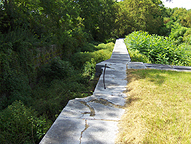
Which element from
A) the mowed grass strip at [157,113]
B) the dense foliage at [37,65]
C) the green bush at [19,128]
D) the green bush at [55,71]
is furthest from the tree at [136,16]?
the green bush at [19,128]

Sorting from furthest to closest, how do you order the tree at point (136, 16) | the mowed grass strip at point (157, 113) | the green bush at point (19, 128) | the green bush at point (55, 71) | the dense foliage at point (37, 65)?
1. the tree at point (136, 16)
2. the green bush at point (55, 71)
3. the dense foliage at point (37, 65)
4. the green bush at point (19, 128)
5. the mowed grass strip at point (157, 113)

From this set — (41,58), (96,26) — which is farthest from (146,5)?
(41,58)

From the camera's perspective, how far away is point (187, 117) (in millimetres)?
2342

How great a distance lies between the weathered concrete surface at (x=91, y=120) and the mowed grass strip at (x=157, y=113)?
0.15m

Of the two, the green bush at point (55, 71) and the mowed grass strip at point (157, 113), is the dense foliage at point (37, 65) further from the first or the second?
the mowed grass strip at point (157, 113)

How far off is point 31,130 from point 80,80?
9.56ft

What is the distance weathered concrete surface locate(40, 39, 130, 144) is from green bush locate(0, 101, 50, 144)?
0.45 m

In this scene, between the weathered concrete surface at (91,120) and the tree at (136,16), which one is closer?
the weathered concrete surface at (91,120)

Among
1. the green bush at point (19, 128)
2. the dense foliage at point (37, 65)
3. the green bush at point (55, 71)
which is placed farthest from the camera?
the green bush at point (55, 71)

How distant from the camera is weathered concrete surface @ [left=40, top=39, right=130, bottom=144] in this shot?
1.98m

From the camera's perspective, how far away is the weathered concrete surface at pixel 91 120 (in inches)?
78.0

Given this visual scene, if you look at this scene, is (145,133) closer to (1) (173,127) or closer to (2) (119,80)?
(1) (173,127)

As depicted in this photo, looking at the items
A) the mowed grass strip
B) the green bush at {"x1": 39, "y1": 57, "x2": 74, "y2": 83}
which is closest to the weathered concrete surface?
the mowed grass strip

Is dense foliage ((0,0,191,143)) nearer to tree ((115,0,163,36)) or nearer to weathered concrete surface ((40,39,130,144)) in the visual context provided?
weathered concrete surface ((40,39,130,144))
